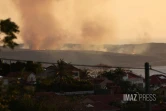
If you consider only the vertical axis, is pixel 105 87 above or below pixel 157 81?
below

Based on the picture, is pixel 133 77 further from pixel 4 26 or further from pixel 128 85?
pixel 4 26

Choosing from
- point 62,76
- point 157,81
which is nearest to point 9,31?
point 62,76

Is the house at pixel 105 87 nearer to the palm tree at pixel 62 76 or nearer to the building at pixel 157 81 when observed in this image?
the palm tree at pixel 62 76

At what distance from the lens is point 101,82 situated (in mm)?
63375

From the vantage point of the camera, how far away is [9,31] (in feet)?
26.6

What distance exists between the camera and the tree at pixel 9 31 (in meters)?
8.02

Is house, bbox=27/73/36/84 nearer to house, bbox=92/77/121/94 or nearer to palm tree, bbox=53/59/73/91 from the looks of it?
palm tree, bbox=53/59/73/91

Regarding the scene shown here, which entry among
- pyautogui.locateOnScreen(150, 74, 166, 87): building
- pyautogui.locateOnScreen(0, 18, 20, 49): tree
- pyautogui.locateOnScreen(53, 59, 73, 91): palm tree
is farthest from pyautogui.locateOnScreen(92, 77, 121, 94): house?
pyautogui.locateOnScreen(0, 18, 20, 49): tree

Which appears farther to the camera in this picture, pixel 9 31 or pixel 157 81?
pixel 157 81

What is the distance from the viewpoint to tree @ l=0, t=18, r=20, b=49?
802 centimetres

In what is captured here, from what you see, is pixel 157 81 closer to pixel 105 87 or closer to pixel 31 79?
pixel 105 87

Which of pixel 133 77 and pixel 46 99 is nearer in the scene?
pixel 46 99

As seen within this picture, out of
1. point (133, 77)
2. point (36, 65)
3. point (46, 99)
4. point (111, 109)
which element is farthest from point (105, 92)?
point (36, 65)

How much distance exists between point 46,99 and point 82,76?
161 ft
